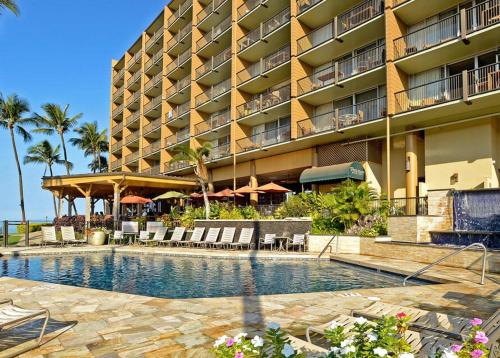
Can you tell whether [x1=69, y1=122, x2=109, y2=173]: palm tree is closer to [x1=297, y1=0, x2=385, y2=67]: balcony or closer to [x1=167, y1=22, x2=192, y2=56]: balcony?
[x1=167, y1=22, x2=192, y2=56]: balcony

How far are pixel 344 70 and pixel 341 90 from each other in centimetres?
155

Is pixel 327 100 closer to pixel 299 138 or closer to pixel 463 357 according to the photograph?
pixel 299 138

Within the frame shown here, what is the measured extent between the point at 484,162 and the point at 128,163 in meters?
38.7

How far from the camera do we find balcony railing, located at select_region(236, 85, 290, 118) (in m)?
24.7

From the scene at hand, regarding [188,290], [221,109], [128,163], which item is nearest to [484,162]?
[188,290]

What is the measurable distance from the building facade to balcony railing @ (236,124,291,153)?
0.09 m

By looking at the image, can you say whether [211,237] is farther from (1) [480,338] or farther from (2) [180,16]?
(2) [180,16]

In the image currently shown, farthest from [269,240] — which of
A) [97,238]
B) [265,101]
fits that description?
[265,101]

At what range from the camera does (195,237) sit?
19812mm

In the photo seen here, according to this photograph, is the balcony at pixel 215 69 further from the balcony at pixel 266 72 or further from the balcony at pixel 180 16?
the balcony at pixel 180 16

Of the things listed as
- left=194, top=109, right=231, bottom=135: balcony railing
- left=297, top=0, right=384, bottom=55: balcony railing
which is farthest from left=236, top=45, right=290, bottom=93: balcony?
left=194, top=109, right=231, bottom=135: balcony railing

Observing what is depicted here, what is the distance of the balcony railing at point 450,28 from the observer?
50.0 ft

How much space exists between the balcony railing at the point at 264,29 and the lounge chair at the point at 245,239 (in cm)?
1378

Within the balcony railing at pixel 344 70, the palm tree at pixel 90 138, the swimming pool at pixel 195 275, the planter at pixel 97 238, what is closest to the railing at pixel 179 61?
the balcony railing at pixel 344 70
